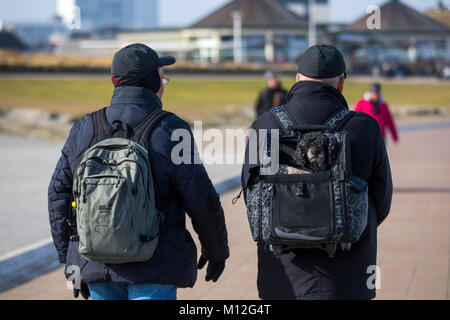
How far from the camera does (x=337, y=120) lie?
3.26 meters

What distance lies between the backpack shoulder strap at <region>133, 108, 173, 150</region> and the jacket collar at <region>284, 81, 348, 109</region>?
25.1 inches

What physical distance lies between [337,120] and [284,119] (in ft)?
0.80

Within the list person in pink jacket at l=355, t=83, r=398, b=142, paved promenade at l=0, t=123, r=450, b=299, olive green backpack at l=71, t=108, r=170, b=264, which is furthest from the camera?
person in pink jacket at l=355, t=83, r=398, b=142

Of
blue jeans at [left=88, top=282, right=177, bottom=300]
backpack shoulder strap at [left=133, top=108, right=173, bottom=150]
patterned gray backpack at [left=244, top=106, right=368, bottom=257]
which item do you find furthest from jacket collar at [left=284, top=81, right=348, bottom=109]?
blue jeans at [left=88, top=282, right=177, bottom=300]

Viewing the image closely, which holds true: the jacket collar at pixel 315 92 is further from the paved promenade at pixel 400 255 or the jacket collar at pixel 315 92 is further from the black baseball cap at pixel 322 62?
the paved promenade at pixel 400 255

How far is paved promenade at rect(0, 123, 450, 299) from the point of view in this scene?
593 cm

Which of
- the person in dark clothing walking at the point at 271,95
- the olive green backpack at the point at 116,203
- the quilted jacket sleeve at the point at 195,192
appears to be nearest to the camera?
the olive green backpack at the point at 116,203

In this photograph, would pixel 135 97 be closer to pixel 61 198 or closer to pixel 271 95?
pixel 61 198

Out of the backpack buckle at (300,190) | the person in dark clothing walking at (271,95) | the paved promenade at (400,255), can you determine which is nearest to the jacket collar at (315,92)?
the backpack buckle at (300,190)

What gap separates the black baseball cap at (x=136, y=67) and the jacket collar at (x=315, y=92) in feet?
2.23

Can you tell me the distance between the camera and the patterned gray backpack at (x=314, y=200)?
9.91ft

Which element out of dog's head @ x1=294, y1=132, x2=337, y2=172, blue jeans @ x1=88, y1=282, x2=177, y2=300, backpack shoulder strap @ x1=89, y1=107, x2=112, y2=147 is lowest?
blue jeans @ x1=88, y1=282, x2=177, y2=300

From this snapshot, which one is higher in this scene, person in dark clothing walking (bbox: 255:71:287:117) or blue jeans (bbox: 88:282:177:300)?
person in dark clothing walking (bbox: 255:71:287:117)

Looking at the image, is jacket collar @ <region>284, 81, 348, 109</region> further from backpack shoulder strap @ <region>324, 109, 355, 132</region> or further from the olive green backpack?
the olive green backpack
